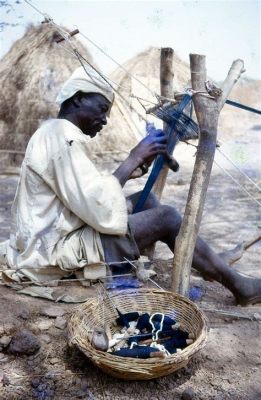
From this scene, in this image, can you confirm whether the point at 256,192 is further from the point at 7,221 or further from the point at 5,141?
the point at 5,141

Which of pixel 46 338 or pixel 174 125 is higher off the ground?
pixel 174 125

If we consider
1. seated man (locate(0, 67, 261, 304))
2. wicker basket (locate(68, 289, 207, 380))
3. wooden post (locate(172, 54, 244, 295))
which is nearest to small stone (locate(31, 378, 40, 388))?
wicker basket (locate(68, 289, 207, 380))

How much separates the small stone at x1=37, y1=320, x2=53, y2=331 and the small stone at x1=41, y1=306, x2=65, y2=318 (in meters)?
0.04

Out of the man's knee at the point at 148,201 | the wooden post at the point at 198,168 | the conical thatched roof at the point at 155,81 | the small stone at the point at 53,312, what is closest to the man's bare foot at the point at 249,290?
the wooden post at the point at 198,168

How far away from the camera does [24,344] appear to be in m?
2.21

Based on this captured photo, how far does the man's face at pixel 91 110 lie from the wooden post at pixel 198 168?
21.8 inches

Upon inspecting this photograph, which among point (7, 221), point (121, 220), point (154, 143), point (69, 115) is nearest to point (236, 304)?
point (121, 220)

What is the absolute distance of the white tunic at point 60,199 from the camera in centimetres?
258

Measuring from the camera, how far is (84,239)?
2.68 meters

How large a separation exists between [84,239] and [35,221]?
0.29 m

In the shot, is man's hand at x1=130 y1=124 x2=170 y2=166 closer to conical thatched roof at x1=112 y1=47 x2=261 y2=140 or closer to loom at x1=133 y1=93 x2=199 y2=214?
loom at x1=133 y1=93 x2=199 y2=214

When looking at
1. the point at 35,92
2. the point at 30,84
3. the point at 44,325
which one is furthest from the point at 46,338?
the point at 30,84

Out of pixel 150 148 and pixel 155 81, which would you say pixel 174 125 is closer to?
pixel 150 148

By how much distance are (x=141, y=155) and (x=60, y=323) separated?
1020mm
